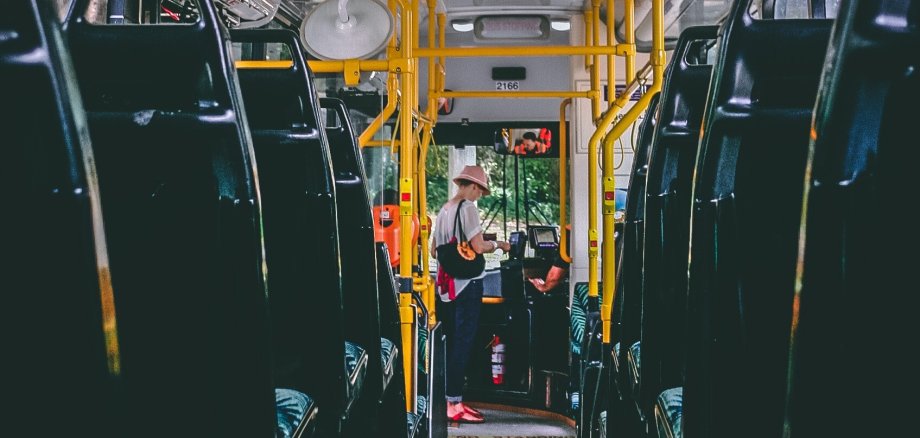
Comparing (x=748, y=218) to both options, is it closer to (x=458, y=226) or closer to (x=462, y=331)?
(x=458, y=226)

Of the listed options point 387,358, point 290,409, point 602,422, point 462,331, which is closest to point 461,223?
point 462,331

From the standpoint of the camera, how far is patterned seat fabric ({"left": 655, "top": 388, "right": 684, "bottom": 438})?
54.6 inches

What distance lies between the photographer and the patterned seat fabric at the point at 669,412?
1.39 meters

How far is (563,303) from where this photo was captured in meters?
5.70

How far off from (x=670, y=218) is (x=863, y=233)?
920 mm

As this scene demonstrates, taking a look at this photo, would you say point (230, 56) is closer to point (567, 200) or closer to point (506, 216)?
point (567, 200)

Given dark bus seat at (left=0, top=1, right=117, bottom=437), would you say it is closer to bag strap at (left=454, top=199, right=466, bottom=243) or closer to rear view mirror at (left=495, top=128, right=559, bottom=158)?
bag strap at (left=454, top=199, right=466, bottom=243)

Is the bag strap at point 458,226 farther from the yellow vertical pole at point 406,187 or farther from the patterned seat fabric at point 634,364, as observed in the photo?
the patterned seat fabric at point 634,364

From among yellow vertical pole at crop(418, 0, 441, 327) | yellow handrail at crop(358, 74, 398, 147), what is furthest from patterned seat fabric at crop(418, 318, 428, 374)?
yellow handrail at crop(358, 74, 398, 147)

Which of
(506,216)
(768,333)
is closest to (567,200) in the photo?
(506,216)

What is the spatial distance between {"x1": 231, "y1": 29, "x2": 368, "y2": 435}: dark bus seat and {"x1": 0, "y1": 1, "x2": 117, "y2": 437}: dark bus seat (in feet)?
2.61

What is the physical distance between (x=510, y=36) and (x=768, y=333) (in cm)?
531

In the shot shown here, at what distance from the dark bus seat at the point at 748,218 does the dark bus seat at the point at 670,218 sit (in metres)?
0.44

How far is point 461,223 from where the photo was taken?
5055 mm
